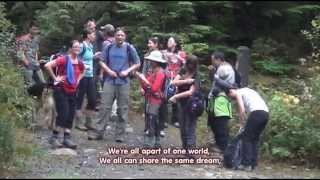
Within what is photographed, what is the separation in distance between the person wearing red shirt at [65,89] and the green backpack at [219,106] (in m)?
2.43

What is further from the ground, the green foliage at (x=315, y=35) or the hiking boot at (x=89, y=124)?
the green foliage at (x=315, y=35)

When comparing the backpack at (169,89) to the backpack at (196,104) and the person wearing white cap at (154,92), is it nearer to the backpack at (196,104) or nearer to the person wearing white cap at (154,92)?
the person wearing white cap at (154,92)

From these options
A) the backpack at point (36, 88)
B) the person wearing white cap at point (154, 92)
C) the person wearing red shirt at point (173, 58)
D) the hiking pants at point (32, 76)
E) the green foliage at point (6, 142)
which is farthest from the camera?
the hiking pants at point (32, 76)

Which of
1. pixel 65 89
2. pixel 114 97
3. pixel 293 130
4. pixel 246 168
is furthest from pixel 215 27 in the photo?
pixel 246 168

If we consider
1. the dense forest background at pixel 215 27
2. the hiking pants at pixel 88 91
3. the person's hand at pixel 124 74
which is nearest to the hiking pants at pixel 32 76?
the dense forest background at pixel 215 27

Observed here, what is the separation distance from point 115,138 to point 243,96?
122 inches

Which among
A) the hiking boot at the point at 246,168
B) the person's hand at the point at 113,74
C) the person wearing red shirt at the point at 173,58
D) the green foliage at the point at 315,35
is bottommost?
the hiking boot at the point at 246,168

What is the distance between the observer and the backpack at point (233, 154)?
10023 mm

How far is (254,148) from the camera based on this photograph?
33.0ft

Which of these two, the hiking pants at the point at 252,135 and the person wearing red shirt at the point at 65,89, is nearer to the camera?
the hiking pants at the point at 252,135

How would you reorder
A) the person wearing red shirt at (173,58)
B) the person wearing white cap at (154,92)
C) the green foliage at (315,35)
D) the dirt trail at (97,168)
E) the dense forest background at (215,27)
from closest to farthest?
the dirt trail at (97,168) < the person wearing white cap at (154,92) < the person wearing red shirt at (173,58) < the green foliage at (315,35) < the dense forest background at (215,27)

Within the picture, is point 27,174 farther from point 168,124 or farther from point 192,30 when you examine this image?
point 192,30

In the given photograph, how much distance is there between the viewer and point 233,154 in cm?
1009

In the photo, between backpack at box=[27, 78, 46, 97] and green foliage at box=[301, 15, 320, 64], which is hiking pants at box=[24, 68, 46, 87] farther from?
green foliage at box=[301, 15, 320, 64]
